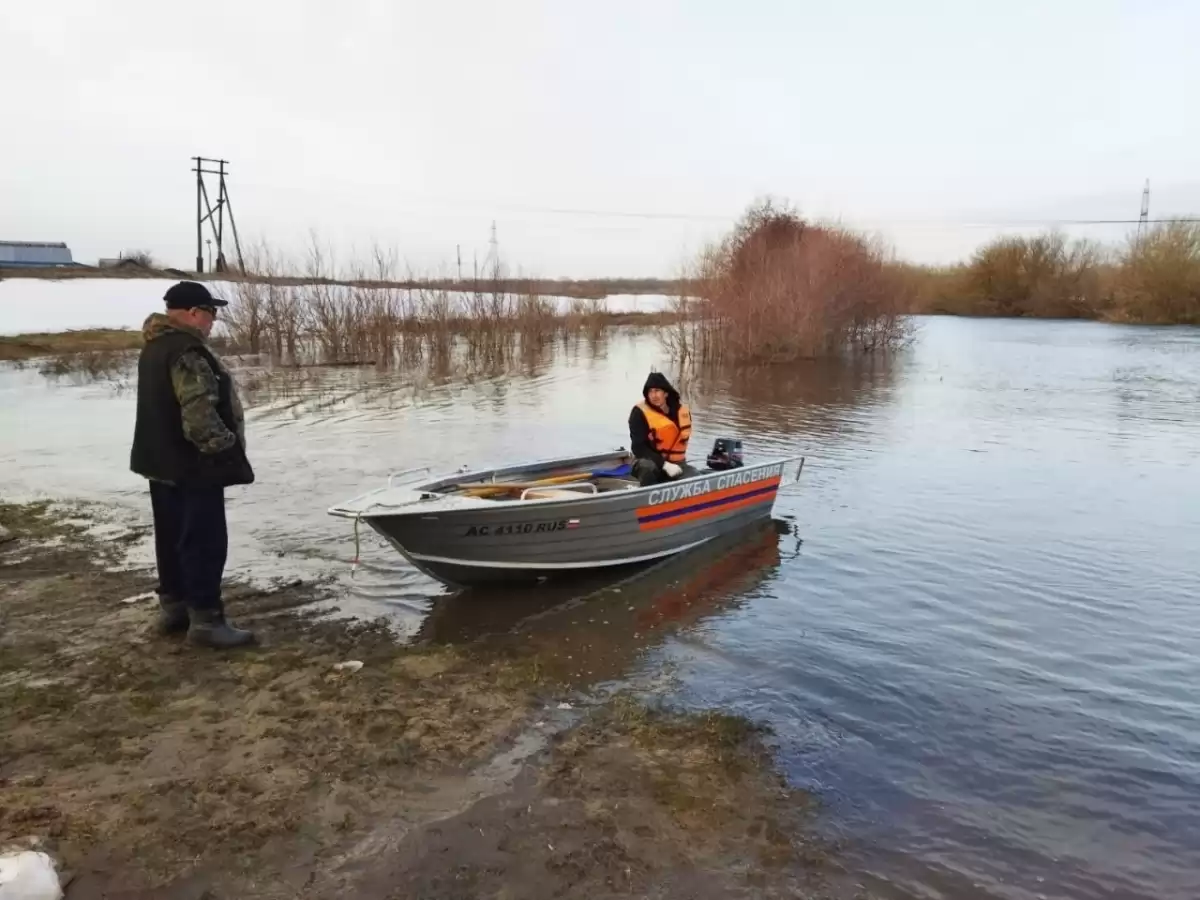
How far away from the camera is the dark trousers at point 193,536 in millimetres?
4832

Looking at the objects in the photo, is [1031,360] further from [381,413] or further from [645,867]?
[645,867]

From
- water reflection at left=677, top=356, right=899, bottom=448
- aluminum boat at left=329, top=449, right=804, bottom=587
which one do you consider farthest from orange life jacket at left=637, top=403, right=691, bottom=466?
water reflection at left=677, top=356, right=899, bottom=448

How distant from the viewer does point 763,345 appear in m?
25.7

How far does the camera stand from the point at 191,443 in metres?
4.77

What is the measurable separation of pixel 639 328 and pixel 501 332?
18.2m

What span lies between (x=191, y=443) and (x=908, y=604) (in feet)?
16.9

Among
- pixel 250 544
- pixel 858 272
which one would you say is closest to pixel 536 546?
pixel 250 544

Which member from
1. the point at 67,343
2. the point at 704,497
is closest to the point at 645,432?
the point at 704,497

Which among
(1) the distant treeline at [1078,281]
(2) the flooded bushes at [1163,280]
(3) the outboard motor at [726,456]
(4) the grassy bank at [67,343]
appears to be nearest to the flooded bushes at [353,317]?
(4) the grassy bank at [67,343]

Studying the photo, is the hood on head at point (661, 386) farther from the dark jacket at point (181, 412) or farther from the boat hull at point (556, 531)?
the dark jacket at point (181, 412)

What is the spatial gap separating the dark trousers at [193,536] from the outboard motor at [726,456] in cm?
478

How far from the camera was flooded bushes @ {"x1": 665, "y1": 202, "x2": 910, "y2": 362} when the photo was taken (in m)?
25.5

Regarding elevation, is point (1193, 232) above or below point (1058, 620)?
above

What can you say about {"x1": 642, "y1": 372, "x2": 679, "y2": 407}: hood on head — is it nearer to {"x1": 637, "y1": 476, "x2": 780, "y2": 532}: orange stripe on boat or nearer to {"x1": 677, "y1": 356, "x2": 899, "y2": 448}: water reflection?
{"x1": 637, "y1": 476, "x2": 780, "y2": 532}: orange stripe on boat
